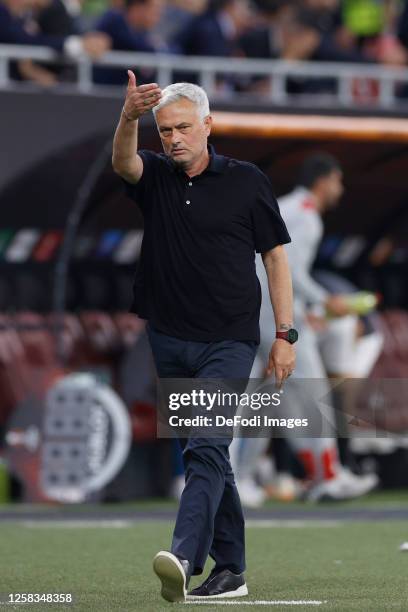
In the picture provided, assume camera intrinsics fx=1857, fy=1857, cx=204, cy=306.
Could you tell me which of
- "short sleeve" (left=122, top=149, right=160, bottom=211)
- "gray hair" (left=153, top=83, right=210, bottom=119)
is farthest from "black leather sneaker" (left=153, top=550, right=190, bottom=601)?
"gray hair" (left=153, top=83, right=210, bottom=119)

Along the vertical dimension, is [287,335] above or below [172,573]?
above

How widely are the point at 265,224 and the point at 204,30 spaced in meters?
7.91

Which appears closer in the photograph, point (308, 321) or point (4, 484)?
point (308, 321)

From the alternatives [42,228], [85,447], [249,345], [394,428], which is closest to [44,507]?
[85,447]

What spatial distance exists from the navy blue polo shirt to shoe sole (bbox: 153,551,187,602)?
92cm

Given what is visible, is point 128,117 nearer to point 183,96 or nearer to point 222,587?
point 183,96

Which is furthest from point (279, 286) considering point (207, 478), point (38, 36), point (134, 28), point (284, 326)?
point (134, 28)

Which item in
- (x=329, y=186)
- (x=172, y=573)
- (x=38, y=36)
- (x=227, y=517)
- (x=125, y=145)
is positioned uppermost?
(x=38, y=36)

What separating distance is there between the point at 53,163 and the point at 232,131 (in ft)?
4.26

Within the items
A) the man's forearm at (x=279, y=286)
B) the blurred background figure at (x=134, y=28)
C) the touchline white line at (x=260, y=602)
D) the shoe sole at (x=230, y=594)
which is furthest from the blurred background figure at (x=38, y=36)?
the touchline white line at (x=260, y=602)

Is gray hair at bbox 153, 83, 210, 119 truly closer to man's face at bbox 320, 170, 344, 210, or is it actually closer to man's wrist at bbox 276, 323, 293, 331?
man's wrist at bbox 276, 323, 293, 331

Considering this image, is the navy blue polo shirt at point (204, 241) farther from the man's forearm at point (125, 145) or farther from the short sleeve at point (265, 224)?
the man's forearm at point (125, 145)

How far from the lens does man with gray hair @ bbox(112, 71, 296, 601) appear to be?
7.07 metres

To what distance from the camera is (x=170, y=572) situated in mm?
6609
